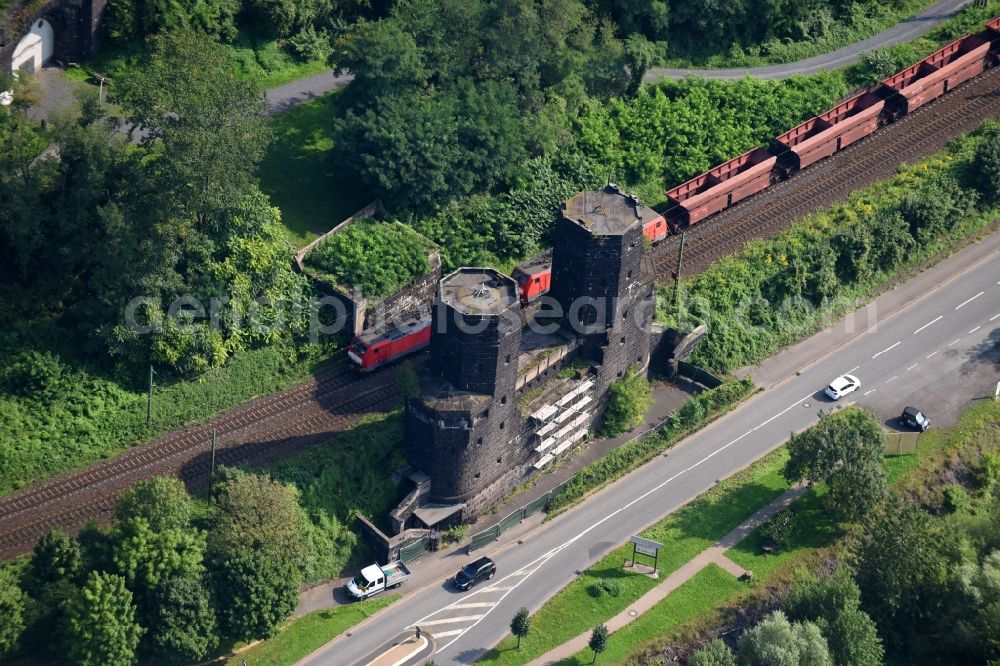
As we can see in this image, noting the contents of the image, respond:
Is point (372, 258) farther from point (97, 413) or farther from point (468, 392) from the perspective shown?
point (97, 413)

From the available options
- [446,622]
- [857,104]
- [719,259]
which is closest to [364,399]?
[446,622]

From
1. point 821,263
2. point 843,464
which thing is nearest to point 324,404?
point 843,464

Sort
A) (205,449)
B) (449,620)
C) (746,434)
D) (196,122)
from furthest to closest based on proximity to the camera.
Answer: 1. (746,434)
2. (205,449)
3. (196,122)
4. (449,620)

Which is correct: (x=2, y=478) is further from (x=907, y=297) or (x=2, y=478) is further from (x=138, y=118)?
(x=907, y=297)

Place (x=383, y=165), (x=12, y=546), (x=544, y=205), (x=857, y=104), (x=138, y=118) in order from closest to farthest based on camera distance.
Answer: (x=12, y=546) < (x=138, y=118) < (x=383, y=165) < (x=544, y=205) < (x=857, y=104)

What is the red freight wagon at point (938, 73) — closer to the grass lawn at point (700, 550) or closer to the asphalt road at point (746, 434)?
the asphalt road at point (746, 434)
